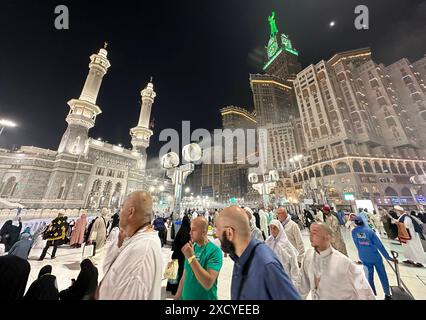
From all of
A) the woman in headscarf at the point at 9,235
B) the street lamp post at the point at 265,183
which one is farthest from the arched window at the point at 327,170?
the woman in headscarf at the point at 9,235

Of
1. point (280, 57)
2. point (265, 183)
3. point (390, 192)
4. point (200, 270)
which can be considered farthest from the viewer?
point (280, 57)

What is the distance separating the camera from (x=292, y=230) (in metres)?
4.14

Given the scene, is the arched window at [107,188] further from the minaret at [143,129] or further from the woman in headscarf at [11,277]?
the woman in headscarf at [11,277]

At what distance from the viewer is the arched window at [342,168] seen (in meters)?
37.1

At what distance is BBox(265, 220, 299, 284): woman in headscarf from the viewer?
10.5 feet

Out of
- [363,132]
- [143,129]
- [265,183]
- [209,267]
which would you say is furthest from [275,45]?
[209,267]

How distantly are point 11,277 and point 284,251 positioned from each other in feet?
13.6

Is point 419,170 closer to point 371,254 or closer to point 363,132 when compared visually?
point 363,132

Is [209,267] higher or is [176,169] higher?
[176,169]

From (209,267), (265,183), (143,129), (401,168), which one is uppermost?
(143,129)

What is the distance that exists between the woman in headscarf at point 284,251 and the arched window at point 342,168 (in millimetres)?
43976

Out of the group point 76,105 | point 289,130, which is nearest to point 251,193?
point 289,130

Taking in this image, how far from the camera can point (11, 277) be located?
2027 millimetres

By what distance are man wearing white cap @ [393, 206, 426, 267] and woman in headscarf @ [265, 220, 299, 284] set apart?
575 centimetres
